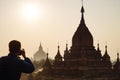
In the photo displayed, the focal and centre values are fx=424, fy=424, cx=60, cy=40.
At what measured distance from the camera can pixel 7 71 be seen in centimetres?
579

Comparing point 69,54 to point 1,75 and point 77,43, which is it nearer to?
point 77,43

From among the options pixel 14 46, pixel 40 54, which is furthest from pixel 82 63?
pixel 40 54

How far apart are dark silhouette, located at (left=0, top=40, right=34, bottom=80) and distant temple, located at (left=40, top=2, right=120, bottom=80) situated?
39579 mm

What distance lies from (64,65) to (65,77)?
305 cm

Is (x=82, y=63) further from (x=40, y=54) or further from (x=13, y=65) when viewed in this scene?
(x=40, y=54)

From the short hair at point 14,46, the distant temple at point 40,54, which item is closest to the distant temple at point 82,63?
the short hair at point 14,46

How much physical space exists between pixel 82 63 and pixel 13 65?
41850 millimetres

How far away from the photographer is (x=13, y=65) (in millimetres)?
5832

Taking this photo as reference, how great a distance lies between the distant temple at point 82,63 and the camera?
1850 inches

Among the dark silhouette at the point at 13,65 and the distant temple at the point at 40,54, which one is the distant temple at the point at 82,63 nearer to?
the dark silhouette at the point at 13,65

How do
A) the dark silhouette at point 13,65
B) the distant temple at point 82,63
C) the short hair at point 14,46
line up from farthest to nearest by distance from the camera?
the distant temple at point 82,63, the short hair at point 14,46, the dark silhouette at point 13,65

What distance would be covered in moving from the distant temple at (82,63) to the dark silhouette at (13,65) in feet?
130

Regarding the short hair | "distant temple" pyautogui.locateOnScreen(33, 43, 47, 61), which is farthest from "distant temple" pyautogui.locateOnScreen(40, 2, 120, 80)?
"distant temple" pyautogui.locateOnScreen(33, 43, 47, 61)

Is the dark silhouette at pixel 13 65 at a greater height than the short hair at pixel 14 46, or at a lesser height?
lesser
